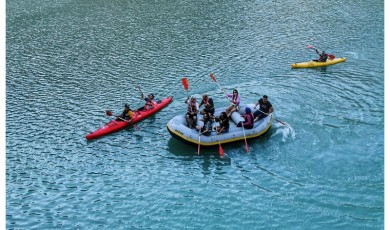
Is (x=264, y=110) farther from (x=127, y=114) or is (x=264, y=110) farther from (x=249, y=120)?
(x=127, y=114)

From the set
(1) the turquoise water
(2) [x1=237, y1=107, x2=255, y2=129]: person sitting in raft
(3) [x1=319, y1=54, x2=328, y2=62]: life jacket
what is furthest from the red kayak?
(3) [x1=319, y1=54, x2=328, y2=62]: life jacket

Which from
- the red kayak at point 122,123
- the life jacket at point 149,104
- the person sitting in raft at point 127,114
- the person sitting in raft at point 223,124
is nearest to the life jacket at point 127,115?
the person sitting in raft at point 127,114

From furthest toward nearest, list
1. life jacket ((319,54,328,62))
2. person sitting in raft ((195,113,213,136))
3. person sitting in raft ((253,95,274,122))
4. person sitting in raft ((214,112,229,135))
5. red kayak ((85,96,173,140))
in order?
life jacket ((319,54,328,62)) → red kayak ((85,96,173,140)) → person sitting in raft ((253,95,274,122)) → person sitting in raft ((195,113,213,136)) → person sitting in raft ((214,112,229,135))

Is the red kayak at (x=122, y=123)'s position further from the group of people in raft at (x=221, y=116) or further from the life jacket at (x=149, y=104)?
the group of people in raft at (x=221, y=116)

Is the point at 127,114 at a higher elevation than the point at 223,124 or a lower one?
higher

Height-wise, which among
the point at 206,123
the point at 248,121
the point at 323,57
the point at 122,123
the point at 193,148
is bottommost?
the point at 193,148

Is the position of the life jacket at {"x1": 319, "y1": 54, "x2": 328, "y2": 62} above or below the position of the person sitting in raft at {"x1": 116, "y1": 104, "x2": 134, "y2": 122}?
above

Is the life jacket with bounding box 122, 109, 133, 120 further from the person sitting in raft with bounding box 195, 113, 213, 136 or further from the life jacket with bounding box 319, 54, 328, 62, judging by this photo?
the life jacket with bounding box 319, 54, 328, 62

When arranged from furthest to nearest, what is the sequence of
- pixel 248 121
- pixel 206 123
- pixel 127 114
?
1. pixel 127 114
2. pixel 206 123
3. pixel 248 121

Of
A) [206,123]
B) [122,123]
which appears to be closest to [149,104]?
[122,123]

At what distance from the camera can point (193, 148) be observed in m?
19.8

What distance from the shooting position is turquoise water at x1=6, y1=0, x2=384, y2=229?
634 inches

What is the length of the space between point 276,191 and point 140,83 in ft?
46.7

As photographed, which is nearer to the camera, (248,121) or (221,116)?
(221,116)
